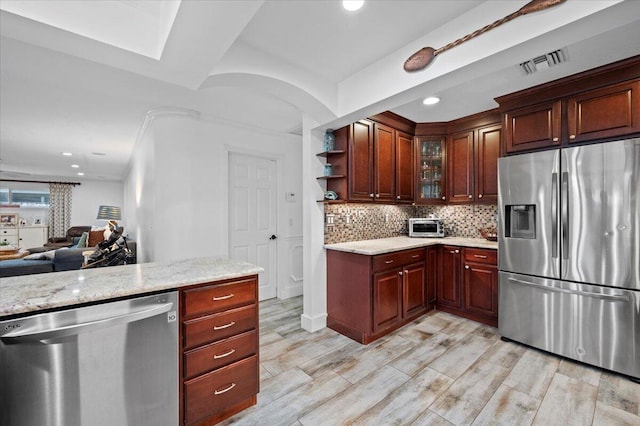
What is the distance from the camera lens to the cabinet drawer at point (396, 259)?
277 centimetres

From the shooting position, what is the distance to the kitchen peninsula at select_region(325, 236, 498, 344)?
2.77 m

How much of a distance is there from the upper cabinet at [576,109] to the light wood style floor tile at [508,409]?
84.3 inches

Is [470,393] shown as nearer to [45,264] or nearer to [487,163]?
[487,163]

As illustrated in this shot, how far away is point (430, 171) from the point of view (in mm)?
3895

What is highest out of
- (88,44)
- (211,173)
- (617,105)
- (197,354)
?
(88,44)

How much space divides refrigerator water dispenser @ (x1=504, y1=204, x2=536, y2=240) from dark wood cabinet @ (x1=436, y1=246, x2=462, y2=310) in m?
0.70

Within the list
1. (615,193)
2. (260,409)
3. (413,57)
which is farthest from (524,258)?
(260,409)

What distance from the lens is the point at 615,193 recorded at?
2152 millimetres

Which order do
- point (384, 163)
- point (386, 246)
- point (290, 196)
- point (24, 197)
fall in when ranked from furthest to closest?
1. point (24, 197)
2. point (290, 196)
3. point (384, 163)
4. point (386, 246)

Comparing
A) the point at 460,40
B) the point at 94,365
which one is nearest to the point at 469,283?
the point at 460,40

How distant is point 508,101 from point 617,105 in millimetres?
810

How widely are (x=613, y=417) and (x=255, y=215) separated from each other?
3.89 metres

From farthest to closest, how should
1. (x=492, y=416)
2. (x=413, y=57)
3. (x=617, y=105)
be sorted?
1. (x=617, y=105)
2. (x=413, y=57)
3. (x=492, y=416)

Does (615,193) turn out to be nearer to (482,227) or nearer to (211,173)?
(482,227)
